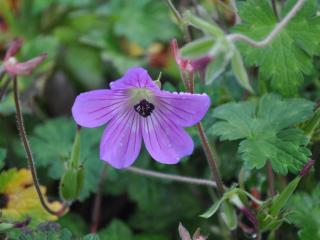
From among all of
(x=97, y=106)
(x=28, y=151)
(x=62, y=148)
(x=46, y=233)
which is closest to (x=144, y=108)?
(x=97, y=106)

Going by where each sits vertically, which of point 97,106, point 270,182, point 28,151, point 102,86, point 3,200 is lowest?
point 102,86

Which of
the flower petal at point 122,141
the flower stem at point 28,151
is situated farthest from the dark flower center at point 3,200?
the flower petal at point 122,141

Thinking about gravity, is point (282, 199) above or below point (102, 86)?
above

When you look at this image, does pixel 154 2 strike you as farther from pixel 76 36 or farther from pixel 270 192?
pixel 270 192

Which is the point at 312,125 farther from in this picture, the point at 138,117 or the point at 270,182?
the point at 138,117

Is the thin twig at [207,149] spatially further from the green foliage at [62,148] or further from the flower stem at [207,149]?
the green foliage at [62,148]

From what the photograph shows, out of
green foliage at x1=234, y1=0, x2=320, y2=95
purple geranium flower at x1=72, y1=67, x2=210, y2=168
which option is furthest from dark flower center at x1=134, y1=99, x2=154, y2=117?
green foliage at x1=234, y1=0, x2=320, y2=95
